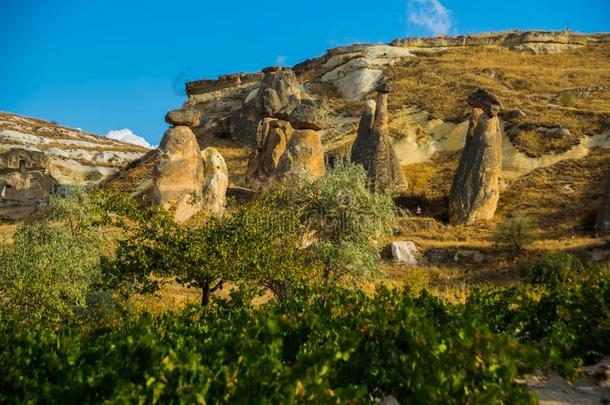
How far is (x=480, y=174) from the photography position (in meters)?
24.8

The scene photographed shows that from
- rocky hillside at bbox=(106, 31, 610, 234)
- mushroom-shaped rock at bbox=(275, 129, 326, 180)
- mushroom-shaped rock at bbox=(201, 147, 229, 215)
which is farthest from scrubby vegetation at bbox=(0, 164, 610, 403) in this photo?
rocky hillside at bbox=(106, 31, 610, 234)

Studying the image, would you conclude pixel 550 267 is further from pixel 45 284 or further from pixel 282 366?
pixel 282 366

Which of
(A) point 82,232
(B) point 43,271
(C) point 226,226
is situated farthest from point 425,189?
(B) point 43,271

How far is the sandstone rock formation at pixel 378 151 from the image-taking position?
91.2 ft

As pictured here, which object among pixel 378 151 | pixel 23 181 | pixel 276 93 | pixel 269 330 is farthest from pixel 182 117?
pixel 269 330

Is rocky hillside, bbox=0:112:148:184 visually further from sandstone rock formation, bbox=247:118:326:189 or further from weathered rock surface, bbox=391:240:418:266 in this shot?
weathered rock surface, bbox=391:240:418:266

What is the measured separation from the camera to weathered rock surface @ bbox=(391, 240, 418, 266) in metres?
19.2

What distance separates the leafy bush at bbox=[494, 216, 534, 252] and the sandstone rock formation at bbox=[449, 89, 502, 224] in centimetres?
469

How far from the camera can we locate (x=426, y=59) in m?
51.4

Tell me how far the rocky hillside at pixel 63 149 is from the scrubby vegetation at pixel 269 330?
29.0 m

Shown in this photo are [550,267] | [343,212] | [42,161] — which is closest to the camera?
[343,212]

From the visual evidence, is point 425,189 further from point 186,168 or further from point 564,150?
point 186,168

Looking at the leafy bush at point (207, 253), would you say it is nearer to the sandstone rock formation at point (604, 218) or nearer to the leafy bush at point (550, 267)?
the leafy bush at point (550, 267)

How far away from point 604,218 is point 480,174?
5960 millimetres
